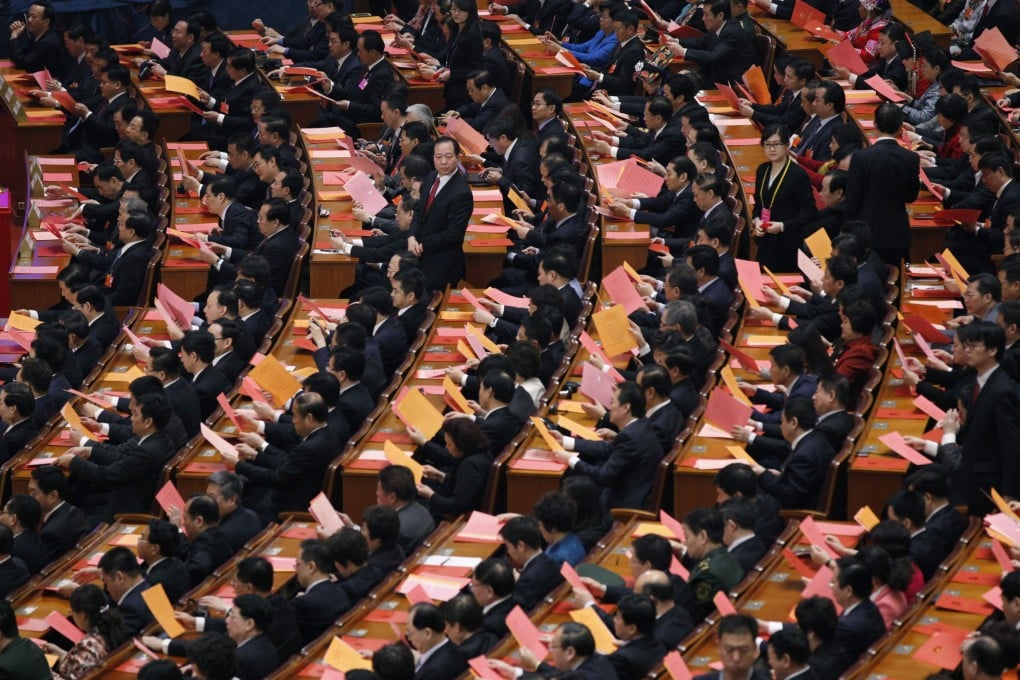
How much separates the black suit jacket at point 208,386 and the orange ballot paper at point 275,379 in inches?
11.1

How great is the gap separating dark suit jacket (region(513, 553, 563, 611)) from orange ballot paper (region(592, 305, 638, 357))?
1.64 meters

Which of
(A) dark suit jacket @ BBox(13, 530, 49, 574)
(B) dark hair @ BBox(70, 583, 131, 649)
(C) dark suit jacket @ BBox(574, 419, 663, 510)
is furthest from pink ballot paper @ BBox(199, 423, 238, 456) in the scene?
(C) dark suit jacket @ BBox(574, 419, 663, 510)

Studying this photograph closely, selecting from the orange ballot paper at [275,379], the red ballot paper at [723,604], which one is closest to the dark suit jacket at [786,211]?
the orange ballot paper at [275,379]

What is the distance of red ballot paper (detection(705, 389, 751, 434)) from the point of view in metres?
7.46

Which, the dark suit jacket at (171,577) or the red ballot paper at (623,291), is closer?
the dark suit jacket at (171,577)

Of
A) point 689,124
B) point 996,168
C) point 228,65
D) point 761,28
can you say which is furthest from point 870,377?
point 228,65

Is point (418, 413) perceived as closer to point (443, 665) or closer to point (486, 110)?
point (443, 665)

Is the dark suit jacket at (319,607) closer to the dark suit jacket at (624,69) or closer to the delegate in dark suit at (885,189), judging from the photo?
the delegate in dark suit at (885,189)

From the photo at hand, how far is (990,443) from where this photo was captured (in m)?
6.88

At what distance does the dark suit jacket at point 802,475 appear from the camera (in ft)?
23.2

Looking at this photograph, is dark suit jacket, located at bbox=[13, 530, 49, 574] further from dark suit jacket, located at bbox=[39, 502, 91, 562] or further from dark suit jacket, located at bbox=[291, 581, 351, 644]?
dark suit jacket, located at bbox=[291, 581, 351, 644]

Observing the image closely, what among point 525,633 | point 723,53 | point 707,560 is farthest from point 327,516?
point 723,53

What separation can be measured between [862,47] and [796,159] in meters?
1.72

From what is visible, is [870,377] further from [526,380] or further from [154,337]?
[154,337]
